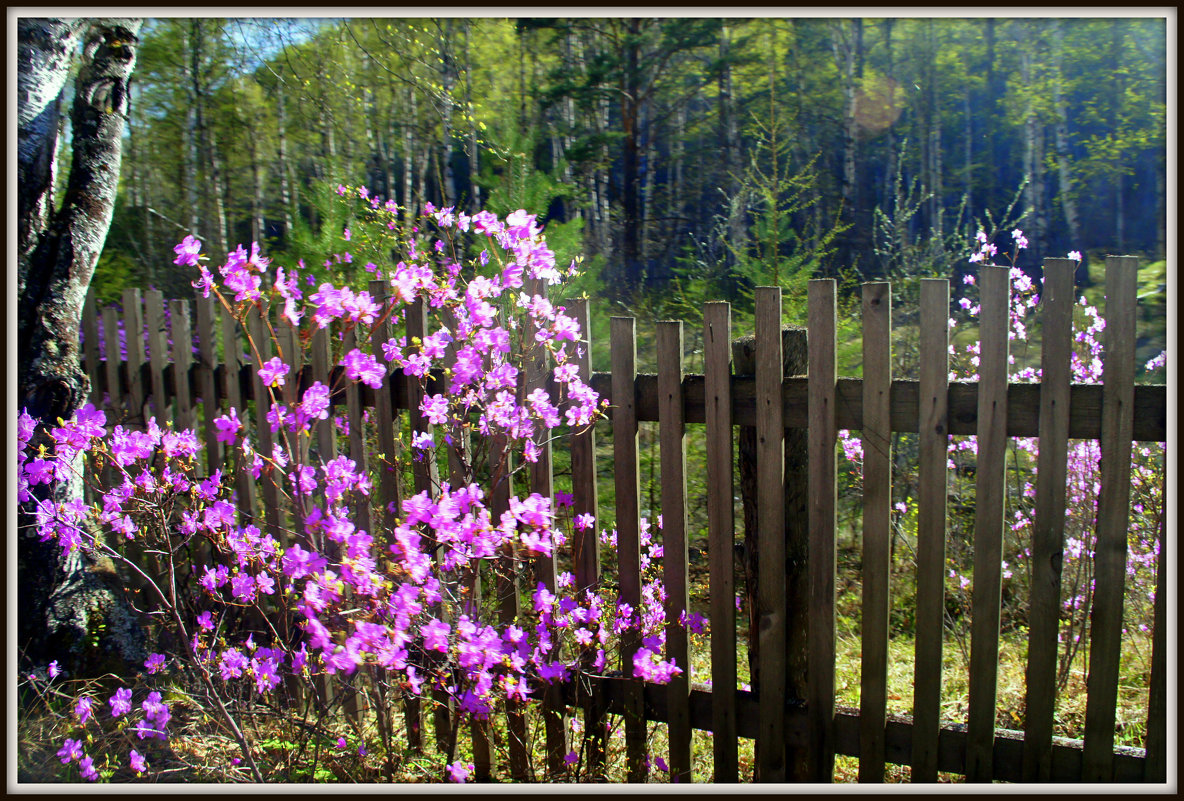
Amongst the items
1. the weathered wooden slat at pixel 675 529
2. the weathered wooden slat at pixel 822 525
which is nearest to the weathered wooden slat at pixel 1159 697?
the weathered wooden slat at pixel 822 525

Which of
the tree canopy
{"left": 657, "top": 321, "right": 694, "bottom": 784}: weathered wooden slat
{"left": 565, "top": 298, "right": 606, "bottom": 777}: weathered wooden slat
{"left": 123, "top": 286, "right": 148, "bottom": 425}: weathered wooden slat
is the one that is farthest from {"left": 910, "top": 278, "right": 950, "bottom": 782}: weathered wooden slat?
the tree canopy

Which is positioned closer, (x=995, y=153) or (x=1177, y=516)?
(x=1177, y=516)

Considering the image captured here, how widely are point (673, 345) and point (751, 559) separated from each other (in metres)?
0.62

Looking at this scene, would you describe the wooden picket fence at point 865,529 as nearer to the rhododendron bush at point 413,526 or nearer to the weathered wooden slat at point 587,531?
the weathered wooden slat at point 587,531

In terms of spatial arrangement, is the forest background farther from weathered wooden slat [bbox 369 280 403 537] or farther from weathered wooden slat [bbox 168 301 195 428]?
weathered wooden slat [bbox 369 280 403 537]

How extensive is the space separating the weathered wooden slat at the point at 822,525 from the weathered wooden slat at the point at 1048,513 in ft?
1.44

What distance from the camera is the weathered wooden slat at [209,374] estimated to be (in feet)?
8.95

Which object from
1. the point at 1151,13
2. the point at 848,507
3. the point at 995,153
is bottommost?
the point at 848,507

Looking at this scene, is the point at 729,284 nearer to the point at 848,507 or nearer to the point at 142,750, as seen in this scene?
the point at 848,507

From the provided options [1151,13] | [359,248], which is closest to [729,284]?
[359,248]

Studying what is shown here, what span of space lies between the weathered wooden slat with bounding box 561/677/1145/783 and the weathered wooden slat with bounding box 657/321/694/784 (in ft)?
0.18

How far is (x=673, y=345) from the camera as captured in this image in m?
1.88

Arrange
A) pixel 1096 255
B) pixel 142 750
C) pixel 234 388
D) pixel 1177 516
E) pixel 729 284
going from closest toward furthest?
1. pixel 1177 516
2. pixel 142 750
3. pixel 234 388
4. pixel 729 284
5. pixel 1096 255

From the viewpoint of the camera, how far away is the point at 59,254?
2607 mm
